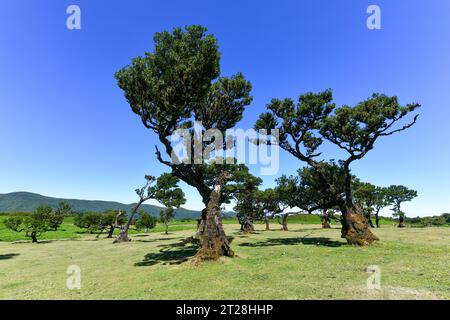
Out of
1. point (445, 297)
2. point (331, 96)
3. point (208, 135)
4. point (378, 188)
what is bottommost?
point (445, 297)

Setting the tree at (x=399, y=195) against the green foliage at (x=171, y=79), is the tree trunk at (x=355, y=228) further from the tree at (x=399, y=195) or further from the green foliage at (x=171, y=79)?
the tree at (x=399, y=195)

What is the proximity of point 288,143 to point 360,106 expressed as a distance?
9.04 m

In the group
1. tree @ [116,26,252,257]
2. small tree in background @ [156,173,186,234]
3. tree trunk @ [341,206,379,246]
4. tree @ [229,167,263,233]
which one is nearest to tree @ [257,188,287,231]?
tree @ [229,167,263,233]

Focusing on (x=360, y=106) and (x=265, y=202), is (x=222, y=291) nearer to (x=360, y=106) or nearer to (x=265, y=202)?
(x=360, y=106)

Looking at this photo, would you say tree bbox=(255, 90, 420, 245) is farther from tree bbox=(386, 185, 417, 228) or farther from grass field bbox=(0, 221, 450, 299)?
tree bbox=(386, 185, 417, 228)

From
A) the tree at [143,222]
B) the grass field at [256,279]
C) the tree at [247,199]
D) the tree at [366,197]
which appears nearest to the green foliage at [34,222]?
the tree at [143,222]

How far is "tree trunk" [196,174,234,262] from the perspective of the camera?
1928 centimetres

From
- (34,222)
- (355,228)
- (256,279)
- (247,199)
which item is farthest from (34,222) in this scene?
(355,228)

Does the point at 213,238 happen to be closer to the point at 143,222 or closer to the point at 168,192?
the point at 168,192

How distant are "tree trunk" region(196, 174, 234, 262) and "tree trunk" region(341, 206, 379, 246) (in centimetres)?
1420

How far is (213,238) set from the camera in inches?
794

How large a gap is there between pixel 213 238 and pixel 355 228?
1663 centimetres
